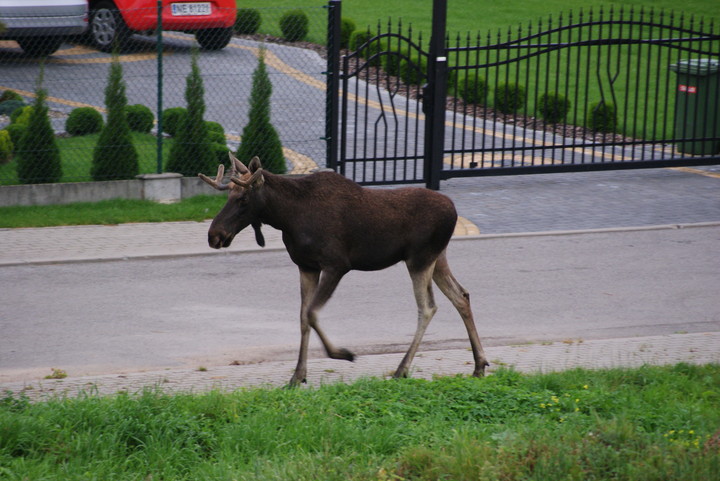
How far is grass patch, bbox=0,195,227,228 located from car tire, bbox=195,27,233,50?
16.1ft

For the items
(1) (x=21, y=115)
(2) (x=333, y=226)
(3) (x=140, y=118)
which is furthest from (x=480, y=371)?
(3) (x=140, y=118)

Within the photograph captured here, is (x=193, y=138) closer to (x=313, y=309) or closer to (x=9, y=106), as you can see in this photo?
(x=9, y=106)

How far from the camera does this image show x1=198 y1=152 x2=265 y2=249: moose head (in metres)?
7.25

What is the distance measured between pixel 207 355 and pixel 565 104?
11.4 metres

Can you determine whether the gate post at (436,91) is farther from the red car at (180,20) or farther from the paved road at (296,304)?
the red car at (180,20)

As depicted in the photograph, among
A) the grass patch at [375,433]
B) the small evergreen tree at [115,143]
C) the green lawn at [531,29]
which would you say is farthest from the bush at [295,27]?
the grass patch at [375,433]

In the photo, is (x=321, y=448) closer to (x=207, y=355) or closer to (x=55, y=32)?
(x=207, y=355)

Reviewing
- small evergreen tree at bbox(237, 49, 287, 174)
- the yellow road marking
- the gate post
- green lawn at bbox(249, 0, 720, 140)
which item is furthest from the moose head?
green lawn at bbox(249, 0, 720, 140)

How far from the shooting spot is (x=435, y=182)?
1448 centimetres

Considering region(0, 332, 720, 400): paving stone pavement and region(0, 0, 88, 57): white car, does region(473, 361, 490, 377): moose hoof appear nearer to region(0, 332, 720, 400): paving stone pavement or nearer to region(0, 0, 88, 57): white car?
region(0, 332, 720, 400): paving stone pavement

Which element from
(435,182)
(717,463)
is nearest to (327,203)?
(717,463)

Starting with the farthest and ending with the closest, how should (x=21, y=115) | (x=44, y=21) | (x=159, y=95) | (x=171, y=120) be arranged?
(x=44, y=21) < (x=171, y=120) < (x=21, y=115) < (x=159, y=95)

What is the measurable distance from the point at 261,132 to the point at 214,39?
4304 millimetres

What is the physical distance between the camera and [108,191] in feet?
42.8
